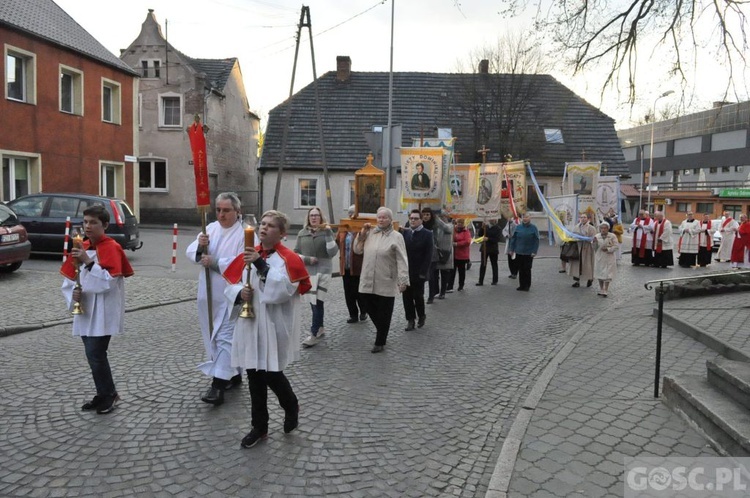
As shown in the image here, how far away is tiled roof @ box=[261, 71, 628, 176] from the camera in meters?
28.1

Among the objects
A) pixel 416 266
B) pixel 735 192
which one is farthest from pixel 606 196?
pixel 735 192

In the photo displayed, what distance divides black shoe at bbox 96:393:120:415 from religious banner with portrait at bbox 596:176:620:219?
16936mm

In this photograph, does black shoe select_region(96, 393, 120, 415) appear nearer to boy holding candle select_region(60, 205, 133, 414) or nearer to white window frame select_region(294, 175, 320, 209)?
boy holding candle select_region(60, 205, 133, 414)

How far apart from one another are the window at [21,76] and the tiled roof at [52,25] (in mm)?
833

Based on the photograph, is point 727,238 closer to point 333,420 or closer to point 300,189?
point 300,189

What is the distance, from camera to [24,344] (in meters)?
7.32

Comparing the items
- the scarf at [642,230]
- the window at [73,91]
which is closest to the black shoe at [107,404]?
the scarf at [642,230]

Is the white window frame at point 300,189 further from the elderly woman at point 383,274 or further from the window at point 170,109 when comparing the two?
the elderly woman at point 383,274

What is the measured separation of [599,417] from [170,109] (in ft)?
101

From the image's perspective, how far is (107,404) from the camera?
500cm

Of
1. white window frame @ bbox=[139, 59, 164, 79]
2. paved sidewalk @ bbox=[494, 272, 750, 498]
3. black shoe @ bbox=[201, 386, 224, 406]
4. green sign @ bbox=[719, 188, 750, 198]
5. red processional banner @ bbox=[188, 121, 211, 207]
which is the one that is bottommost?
paved sidewalk @ bbox=[494, 272, 750, 498]

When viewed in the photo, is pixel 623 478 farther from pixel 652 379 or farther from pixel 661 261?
pixel 661 261

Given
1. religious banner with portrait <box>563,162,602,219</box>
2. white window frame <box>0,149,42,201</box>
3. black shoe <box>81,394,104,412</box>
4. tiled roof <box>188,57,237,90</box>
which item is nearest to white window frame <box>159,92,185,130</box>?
tiled roof <box>188,57,237,90</box>

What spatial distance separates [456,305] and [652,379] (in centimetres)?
498
